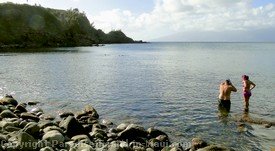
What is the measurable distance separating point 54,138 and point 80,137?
1623mm

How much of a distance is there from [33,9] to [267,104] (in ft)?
536

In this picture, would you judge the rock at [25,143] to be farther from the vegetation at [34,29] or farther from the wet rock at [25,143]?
the vegetation at [34,29]

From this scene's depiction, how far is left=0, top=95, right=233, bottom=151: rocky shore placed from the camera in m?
15.1

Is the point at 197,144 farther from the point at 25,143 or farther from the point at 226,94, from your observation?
the point at 226,94

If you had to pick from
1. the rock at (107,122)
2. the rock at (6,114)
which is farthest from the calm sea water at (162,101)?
the rock at (6,114)

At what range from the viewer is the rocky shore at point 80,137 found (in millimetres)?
15102

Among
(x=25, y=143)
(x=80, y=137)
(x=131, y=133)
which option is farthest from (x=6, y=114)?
(x=131, y=133)

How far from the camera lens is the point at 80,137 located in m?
17.5

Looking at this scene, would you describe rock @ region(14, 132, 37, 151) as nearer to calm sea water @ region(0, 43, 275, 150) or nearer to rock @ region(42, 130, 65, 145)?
rock @ region(42, 130, 65, 145)

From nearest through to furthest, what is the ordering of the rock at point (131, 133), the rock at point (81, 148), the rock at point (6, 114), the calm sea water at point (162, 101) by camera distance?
the rock at point (81, 148)
the rock at point (131, 133)
the calm sea water at point (162, 101)
the rock at point (6, 114)

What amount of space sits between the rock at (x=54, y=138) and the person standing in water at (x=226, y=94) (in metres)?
14.2

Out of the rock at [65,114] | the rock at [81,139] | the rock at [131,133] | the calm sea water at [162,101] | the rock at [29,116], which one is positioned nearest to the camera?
the rock at [81,139]

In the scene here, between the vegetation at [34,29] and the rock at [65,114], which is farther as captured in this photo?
the vegetation at [34,29]

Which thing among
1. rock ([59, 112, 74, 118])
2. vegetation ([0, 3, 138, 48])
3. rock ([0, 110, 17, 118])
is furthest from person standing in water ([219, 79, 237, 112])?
vegetation ([0, 3, 138, 48])
